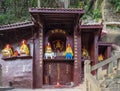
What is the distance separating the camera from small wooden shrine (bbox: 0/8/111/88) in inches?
630

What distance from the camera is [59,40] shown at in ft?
56.3

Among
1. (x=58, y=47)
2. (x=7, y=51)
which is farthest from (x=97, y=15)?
(x=7, y=51)

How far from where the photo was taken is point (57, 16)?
1534cm

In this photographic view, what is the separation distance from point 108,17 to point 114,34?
6.45 feet

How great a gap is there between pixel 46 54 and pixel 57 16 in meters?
2.10

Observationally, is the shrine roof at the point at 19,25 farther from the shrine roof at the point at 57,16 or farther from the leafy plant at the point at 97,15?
the leafy plant at the point at 97,15

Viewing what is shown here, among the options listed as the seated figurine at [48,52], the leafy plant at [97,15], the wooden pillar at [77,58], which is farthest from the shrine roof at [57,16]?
the leafy plant at [97,15]

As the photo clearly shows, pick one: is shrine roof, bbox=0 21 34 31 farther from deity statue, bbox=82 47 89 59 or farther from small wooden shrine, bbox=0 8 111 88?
deity statue, bbox=82 47 89 59

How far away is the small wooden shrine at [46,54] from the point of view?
16000 millimetres

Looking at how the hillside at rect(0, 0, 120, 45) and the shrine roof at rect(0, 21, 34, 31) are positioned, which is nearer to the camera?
the shrine roof at rect(0, 21, 34, 31)

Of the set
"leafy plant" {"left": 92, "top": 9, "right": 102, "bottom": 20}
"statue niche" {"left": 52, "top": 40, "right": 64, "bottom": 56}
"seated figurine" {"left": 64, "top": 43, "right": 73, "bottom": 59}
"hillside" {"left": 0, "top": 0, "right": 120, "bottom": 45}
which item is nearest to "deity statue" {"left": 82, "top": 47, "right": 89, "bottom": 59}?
"seated figurine" {"left": 64, "top": 43, "right": 73, "bottom": 59}

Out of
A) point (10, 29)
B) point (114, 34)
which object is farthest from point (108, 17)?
point (10, 29)

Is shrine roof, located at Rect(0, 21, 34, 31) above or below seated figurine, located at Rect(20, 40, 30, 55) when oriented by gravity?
above

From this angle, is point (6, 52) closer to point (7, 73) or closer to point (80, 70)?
point (7, 73)
